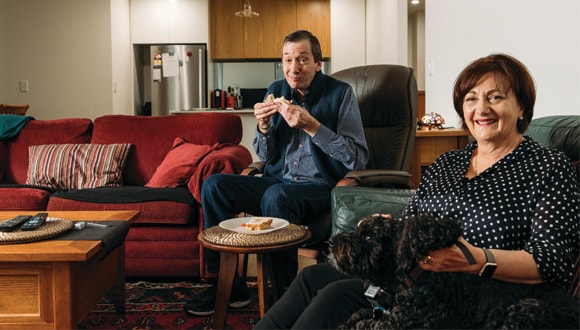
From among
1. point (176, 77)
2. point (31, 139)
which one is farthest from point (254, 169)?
point (176, 77)

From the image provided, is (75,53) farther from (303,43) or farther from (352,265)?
(352,265)

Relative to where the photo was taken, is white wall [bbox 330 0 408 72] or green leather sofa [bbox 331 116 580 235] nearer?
green leather sofa [bbox 331 116 580 235]

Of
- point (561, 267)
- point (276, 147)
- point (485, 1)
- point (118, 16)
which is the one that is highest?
point (118, 16)

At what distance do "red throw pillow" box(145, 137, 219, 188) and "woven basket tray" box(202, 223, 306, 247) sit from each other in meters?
1.08

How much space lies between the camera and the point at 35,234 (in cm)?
162

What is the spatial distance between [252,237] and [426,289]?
771 mm

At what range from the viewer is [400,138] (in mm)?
2492

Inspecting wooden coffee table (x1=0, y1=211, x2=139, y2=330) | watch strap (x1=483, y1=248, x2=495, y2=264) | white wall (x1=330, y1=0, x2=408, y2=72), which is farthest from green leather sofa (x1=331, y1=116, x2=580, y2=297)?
white wall (x1=330, y1=0, x2=408, y2=72)

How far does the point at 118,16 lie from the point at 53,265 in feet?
17.2

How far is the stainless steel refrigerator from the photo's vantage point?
6.52m

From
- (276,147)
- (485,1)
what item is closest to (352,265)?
(276,147)

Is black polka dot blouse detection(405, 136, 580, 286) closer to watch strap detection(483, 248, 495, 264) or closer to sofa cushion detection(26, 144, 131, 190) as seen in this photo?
watch strap detection(483, 248, 495, 264)

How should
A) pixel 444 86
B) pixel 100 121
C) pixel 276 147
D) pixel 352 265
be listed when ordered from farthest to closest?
1. pixel 444 86
2. pixel 100 121
3. pixel 276 147
4. pixel 352 265

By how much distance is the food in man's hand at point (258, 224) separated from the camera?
1.70 m
